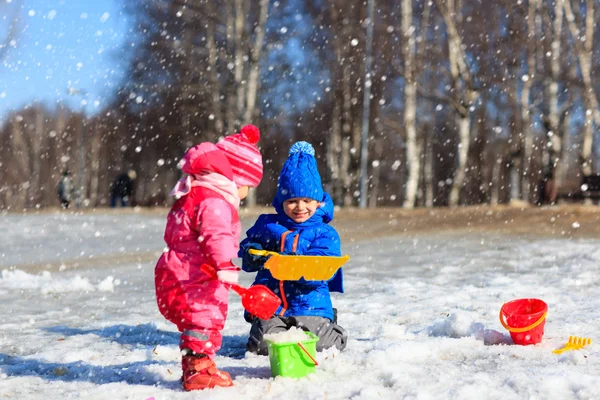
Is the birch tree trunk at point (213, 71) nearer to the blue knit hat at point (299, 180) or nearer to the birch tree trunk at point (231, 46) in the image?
the birch tree trunk at point (231, 46)

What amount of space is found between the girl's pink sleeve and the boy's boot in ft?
1.46

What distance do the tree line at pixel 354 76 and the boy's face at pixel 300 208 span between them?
15.1 metres

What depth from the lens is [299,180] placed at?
4.21 m

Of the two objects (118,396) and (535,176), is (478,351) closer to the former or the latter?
(118,396)

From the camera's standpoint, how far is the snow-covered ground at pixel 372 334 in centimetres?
331

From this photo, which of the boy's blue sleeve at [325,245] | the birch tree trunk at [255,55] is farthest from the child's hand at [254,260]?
the birch tree trunk at [255,55]

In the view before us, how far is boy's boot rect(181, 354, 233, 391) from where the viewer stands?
3.32m

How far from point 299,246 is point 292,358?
3.00 ft

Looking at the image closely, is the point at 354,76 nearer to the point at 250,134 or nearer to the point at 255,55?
the point at 255,55

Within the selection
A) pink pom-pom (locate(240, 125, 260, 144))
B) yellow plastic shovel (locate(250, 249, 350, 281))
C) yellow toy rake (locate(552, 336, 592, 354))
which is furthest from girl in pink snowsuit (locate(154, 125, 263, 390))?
yellow toy rake (locate(552, 336, 592, 354))

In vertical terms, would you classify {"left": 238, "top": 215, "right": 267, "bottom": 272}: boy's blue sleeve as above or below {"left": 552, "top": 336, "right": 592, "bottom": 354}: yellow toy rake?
above

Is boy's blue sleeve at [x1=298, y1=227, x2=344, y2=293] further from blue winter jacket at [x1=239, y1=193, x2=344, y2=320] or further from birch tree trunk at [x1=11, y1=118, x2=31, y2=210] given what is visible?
birch tree trunk at [x1=11, y1=118, x2=31, y2=210]

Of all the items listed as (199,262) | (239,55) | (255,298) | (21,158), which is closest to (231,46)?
(239,55)

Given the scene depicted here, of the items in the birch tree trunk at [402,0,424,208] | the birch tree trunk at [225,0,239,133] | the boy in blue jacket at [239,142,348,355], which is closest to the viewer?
the boy in blue jacket at [239,142,348,355]
